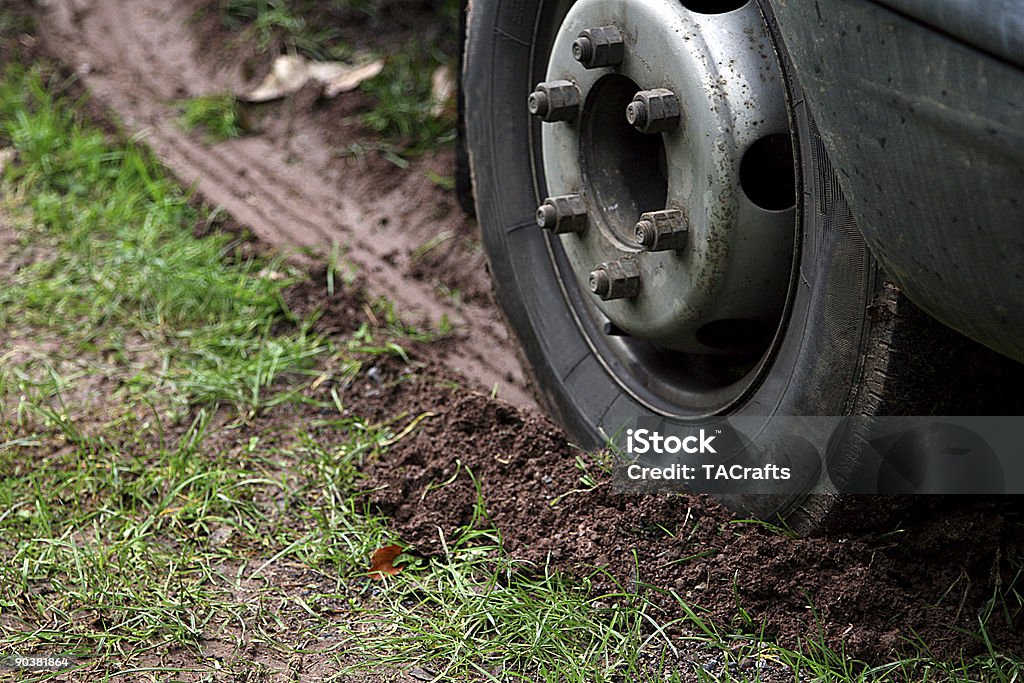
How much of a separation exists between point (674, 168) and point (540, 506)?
0.62m

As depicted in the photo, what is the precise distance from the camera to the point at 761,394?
174 cm

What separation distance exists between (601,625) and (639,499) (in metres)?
0.24

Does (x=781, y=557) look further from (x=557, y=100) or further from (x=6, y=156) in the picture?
(x=6, y=156)

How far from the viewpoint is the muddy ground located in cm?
171

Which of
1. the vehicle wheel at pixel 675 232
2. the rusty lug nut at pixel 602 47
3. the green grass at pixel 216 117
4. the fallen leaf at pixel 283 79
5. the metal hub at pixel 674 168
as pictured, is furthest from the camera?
the fallen leaf at pixel 283 79

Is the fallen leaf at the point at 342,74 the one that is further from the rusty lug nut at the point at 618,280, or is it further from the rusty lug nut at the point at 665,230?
the rusty lug nut at the point at 665,230

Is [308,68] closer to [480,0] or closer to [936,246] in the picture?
[480,0]

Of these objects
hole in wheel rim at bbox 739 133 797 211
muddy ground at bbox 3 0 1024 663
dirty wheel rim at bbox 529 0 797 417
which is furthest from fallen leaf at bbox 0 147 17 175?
hole in wheel rim at bbox 739 133 797 211

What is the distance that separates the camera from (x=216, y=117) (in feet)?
13.0

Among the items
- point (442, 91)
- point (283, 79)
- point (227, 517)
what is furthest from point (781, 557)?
point (283, 79)

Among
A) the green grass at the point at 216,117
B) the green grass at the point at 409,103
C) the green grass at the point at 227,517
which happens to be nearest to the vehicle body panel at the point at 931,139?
the green grass at the point at 227,517

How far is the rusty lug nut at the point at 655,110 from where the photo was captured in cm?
173

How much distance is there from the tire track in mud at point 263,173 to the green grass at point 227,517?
16 centimetres

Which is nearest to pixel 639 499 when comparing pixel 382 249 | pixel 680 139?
pixel 680 139
